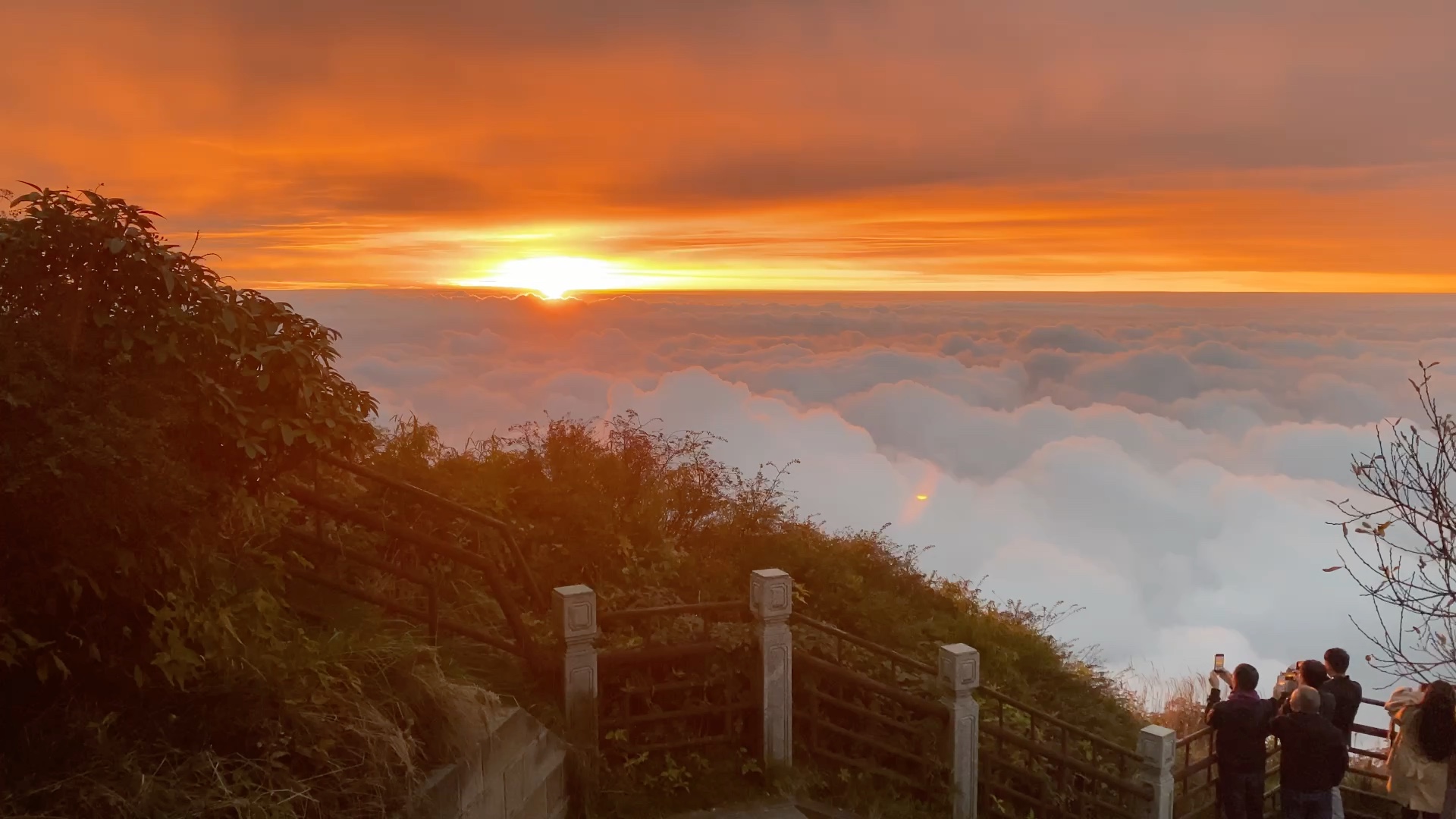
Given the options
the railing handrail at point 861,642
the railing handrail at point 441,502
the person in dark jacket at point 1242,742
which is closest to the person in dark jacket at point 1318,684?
the person in dark jacket at point 1242,742

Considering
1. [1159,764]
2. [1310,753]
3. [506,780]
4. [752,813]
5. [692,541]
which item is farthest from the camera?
[692,541]

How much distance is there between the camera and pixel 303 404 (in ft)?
16.3

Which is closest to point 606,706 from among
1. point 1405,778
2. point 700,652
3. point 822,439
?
point 700,652

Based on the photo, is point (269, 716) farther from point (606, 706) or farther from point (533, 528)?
point (533, 528)

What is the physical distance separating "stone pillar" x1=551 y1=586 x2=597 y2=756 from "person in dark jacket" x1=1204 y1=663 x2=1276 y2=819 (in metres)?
5.72

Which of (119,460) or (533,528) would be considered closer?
(119,460)

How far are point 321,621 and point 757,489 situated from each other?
7.69 meters

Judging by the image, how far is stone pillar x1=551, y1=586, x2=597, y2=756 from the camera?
689 centimetres

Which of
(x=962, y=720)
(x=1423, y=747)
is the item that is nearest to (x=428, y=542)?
(x=962, y=720)

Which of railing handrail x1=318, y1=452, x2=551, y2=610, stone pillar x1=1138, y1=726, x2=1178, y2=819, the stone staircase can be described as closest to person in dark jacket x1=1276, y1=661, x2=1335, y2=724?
stone pillar x1=1138, y1=726, x2=1178, y2=819

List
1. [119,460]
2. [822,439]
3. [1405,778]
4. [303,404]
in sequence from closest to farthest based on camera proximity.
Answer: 1. [119,460]
2. [303,404]
3. [1405,778]
4. [822,439]

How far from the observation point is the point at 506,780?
18.8 feet

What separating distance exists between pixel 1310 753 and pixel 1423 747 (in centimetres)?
118

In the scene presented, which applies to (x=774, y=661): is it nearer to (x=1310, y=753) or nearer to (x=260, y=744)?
(x=260, y=744)
